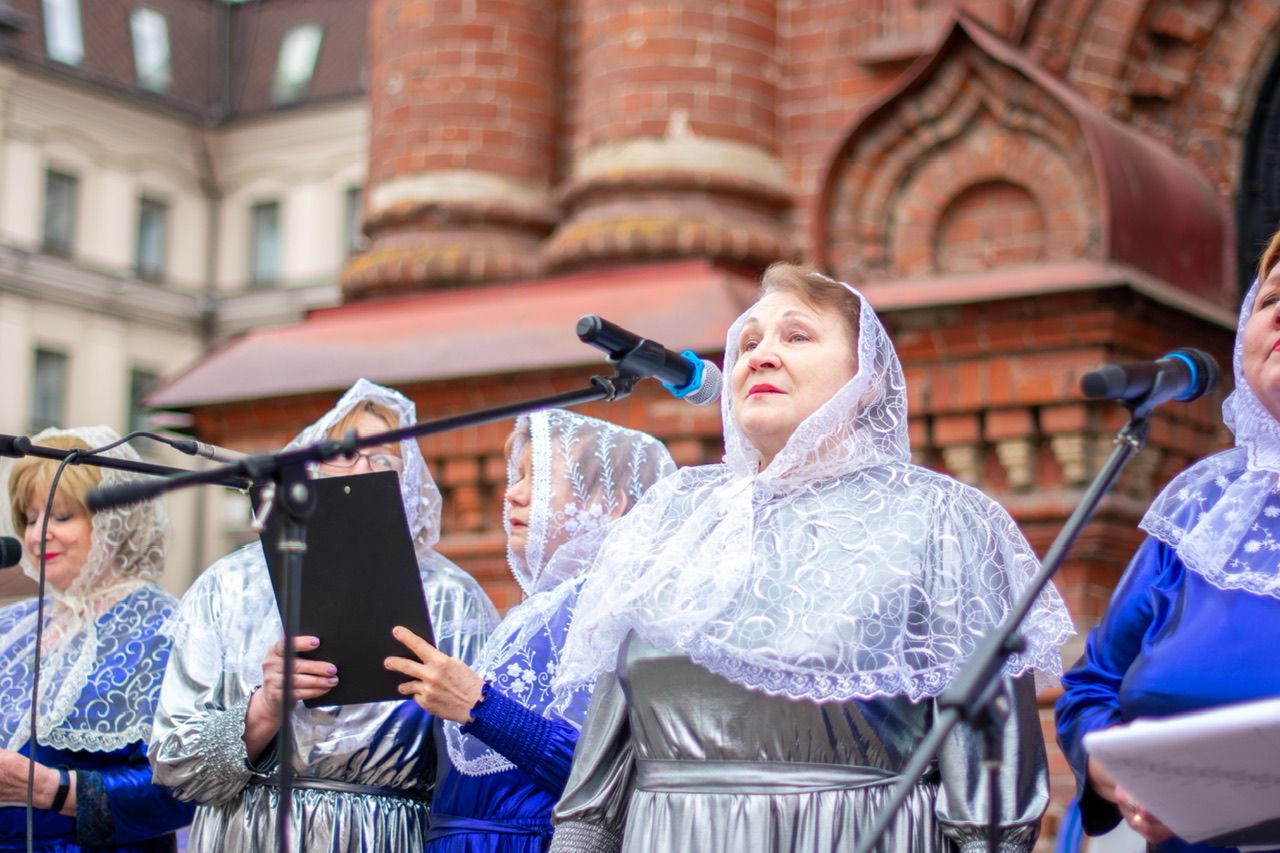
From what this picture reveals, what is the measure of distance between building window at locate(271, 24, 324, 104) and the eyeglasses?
27.5m

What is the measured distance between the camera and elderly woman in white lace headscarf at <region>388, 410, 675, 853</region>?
12.1 ft

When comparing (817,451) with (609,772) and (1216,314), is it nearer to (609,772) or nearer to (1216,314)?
(609,772)

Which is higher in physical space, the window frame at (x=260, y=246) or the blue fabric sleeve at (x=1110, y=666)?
the window frame at (x=260, y=246)

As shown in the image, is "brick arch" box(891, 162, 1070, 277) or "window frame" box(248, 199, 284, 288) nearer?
"brick arch" box(891, 162, 1070, 277)

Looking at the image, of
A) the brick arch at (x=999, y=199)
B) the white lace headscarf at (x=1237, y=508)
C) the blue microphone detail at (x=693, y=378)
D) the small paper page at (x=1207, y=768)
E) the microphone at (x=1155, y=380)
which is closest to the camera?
the small paper page at (x=1207, y=768)

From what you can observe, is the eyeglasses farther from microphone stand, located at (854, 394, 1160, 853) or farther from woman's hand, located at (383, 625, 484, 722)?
microphone stand, located at (854, 394, 1160, 853)

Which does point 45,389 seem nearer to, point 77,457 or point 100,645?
→ point 100,645

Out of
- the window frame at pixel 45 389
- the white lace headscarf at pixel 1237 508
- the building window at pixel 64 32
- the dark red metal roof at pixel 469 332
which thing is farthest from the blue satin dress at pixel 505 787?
the building window at pixel 64 32

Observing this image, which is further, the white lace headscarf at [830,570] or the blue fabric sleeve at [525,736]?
the blue fabric sleeve at [525,736]

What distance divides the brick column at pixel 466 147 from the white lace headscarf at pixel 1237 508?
4023 millimetres

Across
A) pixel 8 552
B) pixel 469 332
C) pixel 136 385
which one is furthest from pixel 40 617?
pixel 136 385

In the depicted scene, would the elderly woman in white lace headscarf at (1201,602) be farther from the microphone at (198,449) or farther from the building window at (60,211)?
the building window at (60,211)

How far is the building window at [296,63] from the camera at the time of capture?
31188mm

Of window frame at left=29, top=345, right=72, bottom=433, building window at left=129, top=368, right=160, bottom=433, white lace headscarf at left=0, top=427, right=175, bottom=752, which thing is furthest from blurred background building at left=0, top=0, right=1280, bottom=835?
building window at left=129, top=368, right=160, bottom=433
